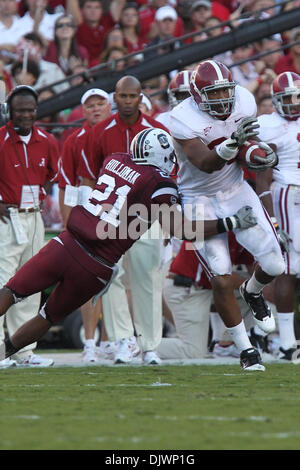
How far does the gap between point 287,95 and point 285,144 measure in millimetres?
380

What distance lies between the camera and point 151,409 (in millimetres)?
4738

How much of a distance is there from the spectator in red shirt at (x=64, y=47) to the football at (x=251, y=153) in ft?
17.5

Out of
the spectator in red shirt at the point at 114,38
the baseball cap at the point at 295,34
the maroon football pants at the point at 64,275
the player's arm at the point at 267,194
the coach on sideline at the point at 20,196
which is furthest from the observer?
the spectator in red shirt at the point at 114,38

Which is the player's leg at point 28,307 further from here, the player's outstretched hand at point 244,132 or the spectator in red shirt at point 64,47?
the spectator in red shirt at point 64,47

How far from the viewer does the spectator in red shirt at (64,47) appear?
11.3 metres

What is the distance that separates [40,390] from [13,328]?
2080mm

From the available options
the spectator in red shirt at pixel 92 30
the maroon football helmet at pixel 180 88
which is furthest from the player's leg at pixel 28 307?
the spectator in red shirt at pixel 92 30

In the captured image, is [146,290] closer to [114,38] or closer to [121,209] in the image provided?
[121,209]

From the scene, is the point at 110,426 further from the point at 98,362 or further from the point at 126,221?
the point at 98,362

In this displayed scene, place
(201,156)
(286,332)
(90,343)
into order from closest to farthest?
(201,156) < (286,332) < (90,343)

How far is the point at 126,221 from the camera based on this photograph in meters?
6.39

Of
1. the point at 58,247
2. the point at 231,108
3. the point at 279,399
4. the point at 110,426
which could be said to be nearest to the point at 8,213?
the point at 58,247

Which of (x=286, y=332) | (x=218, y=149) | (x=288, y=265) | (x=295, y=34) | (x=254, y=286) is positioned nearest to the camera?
(x=218, y=149)

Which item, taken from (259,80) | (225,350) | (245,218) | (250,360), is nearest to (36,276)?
(245,218)
